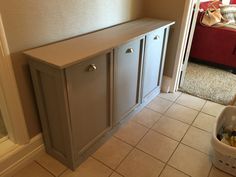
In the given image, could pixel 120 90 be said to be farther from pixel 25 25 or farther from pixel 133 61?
pixel 25 25

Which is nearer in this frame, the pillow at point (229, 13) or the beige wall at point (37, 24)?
the beige wall at point (37, 24)

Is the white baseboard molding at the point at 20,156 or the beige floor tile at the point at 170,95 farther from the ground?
the white baseboard molding at the point at 20,156

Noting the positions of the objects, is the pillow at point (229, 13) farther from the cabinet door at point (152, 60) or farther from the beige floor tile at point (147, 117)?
the beige floor tile at point (147, 117)

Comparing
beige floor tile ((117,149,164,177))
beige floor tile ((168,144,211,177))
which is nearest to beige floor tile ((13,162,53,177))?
beige floor tile ((117,149,164,177))

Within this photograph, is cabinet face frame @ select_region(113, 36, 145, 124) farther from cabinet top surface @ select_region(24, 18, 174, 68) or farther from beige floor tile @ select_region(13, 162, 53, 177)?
beige floor tile @ select_region(13, 162, 53, 177)

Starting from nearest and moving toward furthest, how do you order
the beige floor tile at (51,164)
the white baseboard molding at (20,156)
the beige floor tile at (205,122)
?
1. the white baseboard molding at (20,156)
2. the beige floor tile at (51,164)
3. the beige floor tile at (205,122)

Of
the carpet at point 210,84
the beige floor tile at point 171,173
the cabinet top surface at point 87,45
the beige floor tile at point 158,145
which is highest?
the cabinet top surface at point 87,45

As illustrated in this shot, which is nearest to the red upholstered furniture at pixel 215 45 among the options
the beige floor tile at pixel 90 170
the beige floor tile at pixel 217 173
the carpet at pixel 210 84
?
the carpet at pixel 210 84

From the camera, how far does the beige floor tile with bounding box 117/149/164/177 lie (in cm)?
158

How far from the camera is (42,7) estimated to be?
4.45 ft

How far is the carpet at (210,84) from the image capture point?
2551mm

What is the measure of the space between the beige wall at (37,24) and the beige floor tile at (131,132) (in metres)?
0.74

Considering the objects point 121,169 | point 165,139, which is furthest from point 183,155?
point 121,169

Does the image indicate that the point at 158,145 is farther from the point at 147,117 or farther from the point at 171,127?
the point at 147,117
